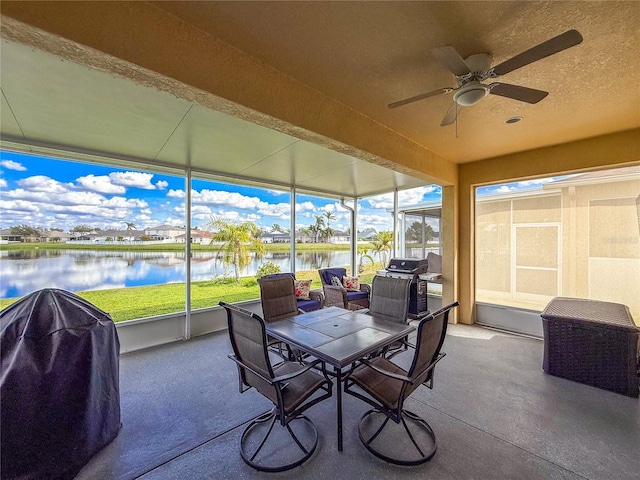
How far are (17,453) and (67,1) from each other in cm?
240

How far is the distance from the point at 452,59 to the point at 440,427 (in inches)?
103

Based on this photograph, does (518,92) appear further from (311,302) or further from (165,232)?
(165,232)

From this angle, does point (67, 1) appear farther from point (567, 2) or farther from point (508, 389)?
point (508, 389)

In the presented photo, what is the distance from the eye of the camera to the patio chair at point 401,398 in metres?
1.65

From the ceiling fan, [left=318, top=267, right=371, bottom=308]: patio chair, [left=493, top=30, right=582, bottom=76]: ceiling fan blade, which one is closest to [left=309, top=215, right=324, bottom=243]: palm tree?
[left=318, top=267, right=371, bottom=308]: patio chair

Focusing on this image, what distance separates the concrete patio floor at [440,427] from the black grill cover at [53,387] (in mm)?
215

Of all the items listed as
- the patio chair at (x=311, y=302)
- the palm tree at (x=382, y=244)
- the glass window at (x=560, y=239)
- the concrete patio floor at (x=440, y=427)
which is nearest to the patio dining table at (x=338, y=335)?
the concrete patio floor at (x=440, y=427)

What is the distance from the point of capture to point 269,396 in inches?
67.4

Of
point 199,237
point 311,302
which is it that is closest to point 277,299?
point 311,302

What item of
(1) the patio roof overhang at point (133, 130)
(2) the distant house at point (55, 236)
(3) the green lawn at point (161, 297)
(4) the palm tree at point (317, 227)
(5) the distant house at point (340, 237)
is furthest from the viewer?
(5) the distant house at point (340, 237)

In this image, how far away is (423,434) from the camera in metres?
1.96

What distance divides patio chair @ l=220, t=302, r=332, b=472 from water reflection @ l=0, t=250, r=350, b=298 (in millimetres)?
2801

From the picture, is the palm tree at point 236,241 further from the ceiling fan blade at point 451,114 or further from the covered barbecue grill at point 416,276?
the ceiling fan blade at point 451,114

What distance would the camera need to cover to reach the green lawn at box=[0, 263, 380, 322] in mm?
3896
